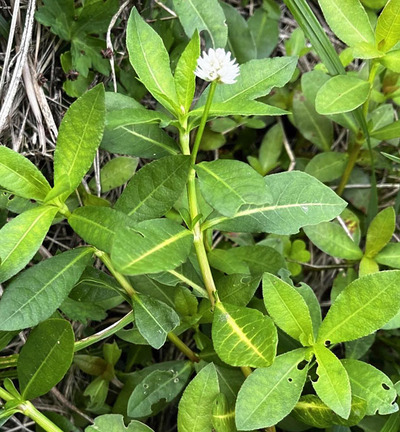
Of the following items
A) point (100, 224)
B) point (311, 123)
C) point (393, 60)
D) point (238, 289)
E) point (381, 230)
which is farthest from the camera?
point (311, 123)

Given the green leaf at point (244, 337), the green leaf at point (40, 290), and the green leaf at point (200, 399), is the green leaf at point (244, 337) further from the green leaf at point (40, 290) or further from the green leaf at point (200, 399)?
the green leaf at point (40, 290)

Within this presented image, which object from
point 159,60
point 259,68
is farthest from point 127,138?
point 259,68

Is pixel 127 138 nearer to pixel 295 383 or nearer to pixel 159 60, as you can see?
pixel 159 60

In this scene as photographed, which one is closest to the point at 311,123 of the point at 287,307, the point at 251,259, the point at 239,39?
the point at 239,39

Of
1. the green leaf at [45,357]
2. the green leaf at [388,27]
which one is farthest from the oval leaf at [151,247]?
the green leaf at [388,27]

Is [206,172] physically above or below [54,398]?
above

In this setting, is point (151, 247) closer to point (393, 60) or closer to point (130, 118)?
point (130, 118)
